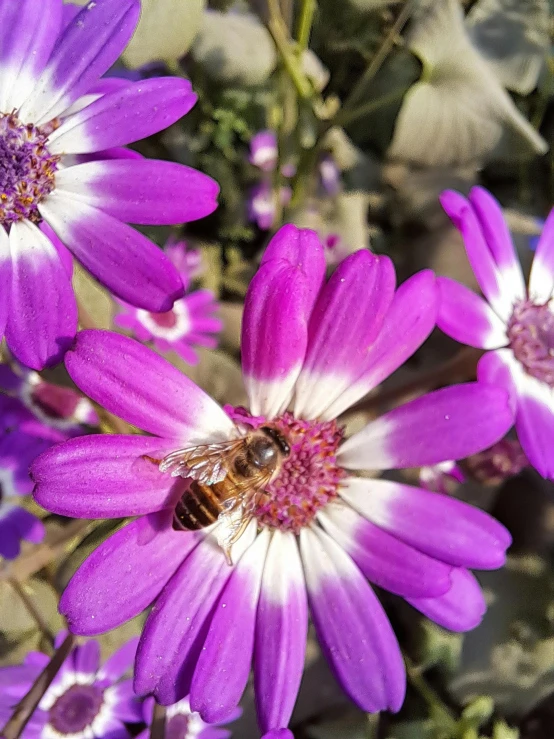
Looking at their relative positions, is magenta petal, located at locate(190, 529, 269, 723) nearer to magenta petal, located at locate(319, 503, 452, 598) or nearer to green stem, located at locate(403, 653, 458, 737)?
magenta petal, located at locate(319, 503, 452, 598)

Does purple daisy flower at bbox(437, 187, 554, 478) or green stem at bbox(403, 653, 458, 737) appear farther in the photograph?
green stem at bbox(403, 653, 458, 737)

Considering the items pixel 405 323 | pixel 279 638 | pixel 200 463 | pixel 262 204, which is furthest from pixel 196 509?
pixel 262 204

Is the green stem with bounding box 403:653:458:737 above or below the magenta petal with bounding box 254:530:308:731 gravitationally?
below

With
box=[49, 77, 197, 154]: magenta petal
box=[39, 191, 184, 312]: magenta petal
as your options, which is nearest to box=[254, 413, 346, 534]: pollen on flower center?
box=[39, 191, 184, 312]: magenta petal

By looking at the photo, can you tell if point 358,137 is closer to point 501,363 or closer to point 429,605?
point 501,363

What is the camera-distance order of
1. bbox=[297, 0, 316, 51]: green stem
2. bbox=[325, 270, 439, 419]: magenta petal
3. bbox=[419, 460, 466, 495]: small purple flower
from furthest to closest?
bbox=[419, 460, 466, 495]: small purple flower → bbox=[297, 0, 316, 51]: green stem → bbox=[325, 270, 439, 419]: magenta petal

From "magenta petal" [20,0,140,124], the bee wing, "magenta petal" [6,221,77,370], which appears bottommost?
the bee wing
